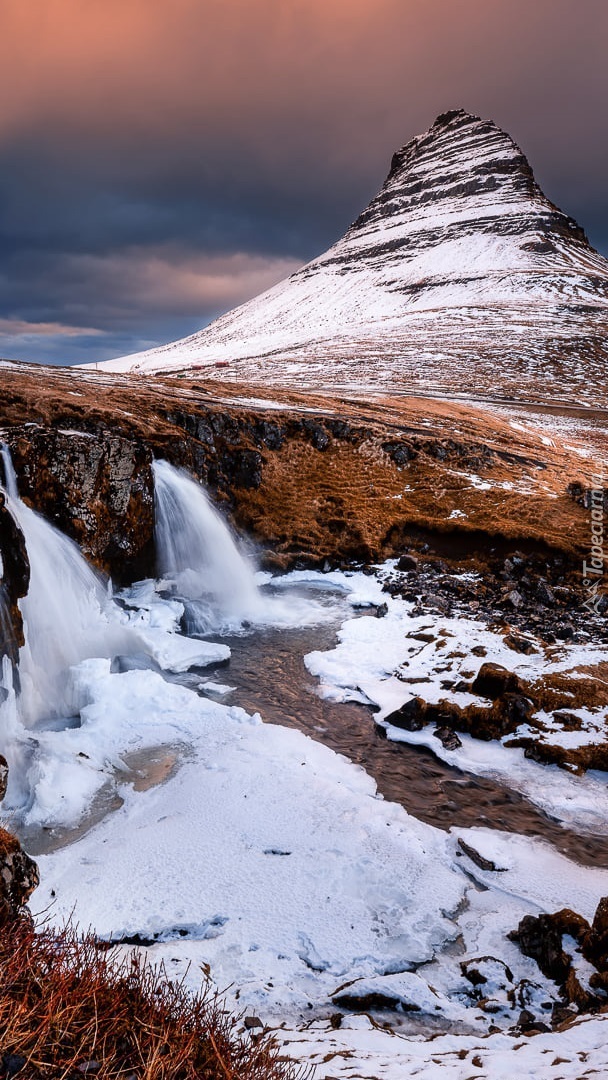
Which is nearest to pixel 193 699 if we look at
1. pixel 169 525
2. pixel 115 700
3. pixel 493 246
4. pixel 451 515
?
pixel 115 700

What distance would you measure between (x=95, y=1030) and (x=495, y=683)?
1139 cm

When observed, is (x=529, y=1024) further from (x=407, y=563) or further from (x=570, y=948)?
(x=407, y=563)

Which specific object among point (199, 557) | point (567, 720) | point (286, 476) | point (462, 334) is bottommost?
point (567, 720)

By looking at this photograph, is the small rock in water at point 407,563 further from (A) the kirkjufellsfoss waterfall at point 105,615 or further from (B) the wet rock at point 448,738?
(B) the wet rock at point 448,738

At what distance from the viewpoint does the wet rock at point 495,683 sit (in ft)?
42.2

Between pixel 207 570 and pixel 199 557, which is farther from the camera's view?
pixel 199 557

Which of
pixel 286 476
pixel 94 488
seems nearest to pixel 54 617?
pixel 94 488

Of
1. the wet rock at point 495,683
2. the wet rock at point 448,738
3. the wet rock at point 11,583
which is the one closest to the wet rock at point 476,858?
the wet rock at point 448,738

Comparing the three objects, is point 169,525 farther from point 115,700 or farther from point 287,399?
point 287,399

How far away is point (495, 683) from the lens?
1293 centimetres

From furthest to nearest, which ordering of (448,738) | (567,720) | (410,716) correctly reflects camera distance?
(410,716), (567,720), (448,738)

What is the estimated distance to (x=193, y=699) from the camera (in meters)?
12.8

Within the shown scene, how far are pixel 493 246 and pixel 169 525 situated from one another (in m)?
216

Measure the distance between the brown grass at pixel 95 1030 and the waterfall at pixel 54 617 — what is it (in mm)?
9140
